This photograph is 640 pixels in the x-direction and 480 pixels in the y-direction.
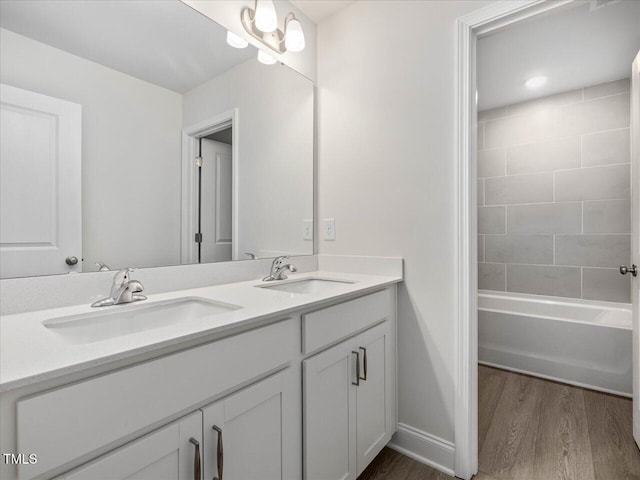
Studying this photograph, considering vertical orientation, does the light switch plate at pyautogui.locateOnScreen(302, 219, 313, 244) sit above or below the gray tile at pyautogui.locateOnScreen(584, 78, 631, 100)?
below

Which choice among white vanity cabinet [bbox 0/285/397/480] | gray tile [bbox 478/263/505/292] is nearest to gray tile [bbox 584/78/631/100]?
gray tile [bbox 478/263/505/292]

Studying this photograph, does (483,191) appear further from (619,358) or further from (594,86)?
(619,358)

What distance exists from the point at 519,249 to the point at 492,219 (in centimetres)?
35

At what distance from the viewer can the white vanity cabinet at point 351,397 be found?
1.08 m

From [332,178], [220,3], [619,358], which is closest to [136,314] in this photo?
[332,178]

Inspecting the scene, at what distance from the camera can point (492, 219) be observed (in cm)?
308

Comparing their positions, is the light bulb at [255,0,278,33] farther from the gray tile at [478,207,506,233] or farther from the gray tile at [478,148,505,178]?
the gray tile at [478,207,506,233]

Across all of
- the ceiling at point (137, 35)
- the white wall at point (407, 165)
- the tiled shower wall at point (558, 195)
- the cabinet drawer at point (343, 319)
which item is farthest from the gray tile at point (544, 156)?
the ceiling at point (137, 35)

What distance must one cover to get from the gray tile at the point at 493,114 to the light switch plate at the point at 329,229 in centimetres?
216

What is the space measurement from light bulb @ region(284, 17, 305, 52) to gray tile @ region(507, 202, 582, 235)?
7.62 ft

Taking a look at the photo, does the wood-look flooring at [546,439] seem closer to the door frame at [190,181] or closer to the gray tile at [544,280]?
the gray tile at [544,280]

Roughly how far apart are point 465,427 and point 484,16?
1.73 m

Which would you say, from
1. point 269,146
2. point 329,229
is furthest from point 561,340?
point 269,146

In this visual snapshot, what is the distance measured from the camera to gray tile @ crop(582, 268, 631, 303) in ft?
8.18
